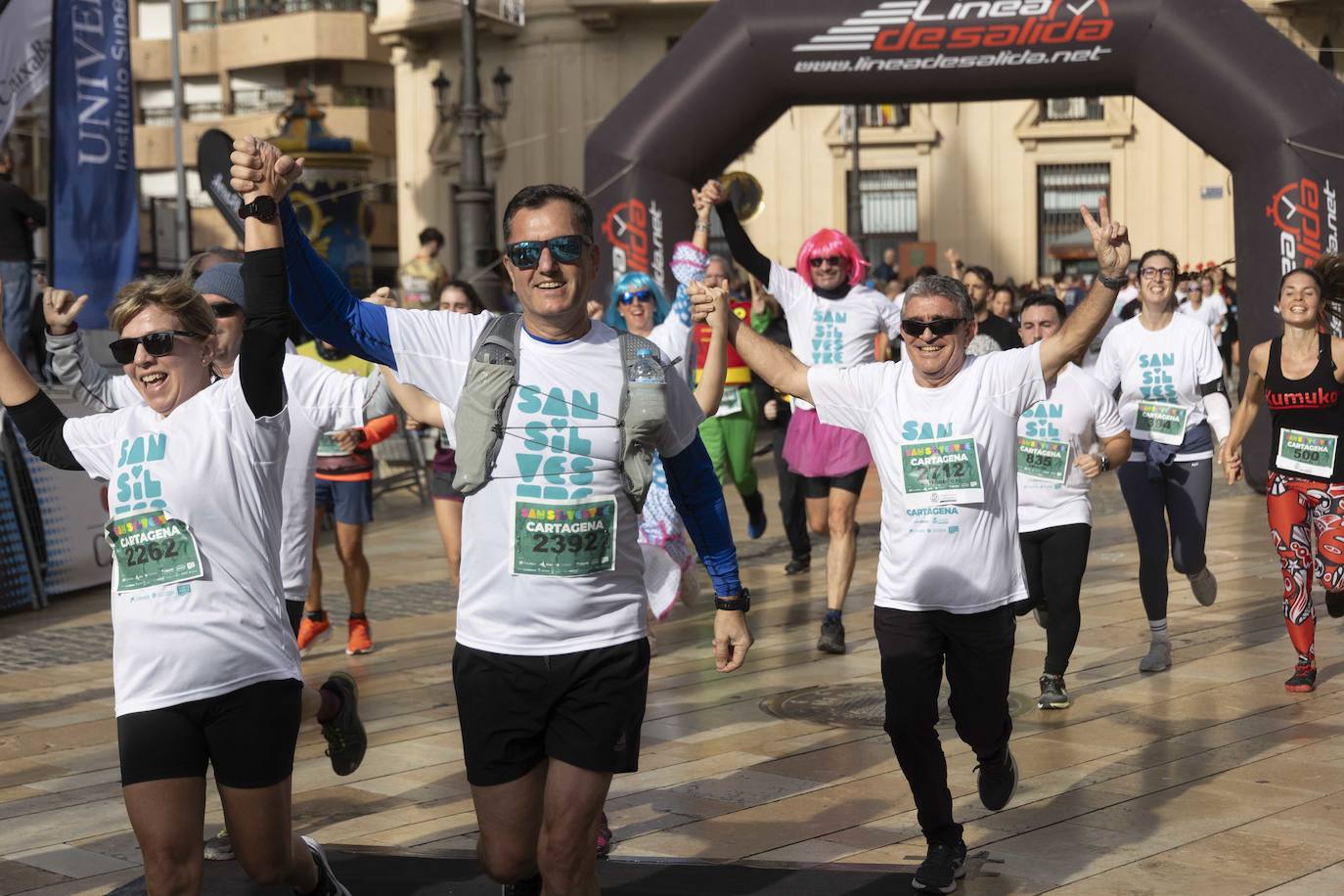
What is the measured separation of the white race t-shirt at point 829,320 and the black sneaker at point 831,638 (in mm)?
1360

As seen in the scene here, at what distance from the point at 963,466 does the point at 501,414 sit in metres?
1.73

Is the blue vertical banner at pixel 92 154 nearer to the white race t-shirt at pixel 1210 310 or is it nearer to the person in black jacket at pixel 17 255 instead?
the person in black jacket at pixel 17 255

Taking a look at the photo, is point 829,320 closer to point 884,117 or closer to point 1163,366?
point 1163,366

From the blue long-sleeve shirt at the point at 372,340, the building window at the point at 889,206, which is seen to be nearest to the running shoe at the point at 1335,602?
the blue long-sleeve shirt at the point at 372,340

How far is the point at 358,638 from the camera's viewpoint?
8.88 m

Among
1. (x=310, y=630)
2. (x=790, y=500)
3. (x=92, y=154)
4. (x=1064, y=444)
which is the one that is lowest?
(x=310, y=630)

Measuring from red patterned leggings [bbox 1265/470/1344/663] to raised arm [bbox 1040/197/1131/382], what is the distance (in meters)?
3.12

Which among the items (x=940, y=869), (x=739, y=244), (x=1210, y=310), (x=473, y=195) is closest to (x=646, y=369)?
(x=940, y=869)

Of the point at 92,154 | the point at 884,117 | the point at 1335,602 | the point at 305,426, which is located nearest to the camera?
the point at 305,426

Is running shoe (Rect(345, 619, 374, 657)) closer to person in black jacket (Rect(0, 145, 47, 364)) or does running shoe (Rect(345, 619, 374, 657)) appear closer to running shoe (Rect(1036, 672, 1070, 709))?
running shoe (Rect(1036, 672, 1070, 709))

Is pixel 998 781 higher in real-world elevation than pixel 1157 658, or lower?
higher

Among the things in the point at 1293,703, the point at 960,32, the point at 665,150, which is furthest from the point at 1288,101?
the point at 1293,703

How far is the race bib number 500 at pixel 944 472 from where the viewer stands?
5.04 m

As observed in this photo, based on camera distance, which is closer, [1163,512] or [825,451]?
[1163,512]
